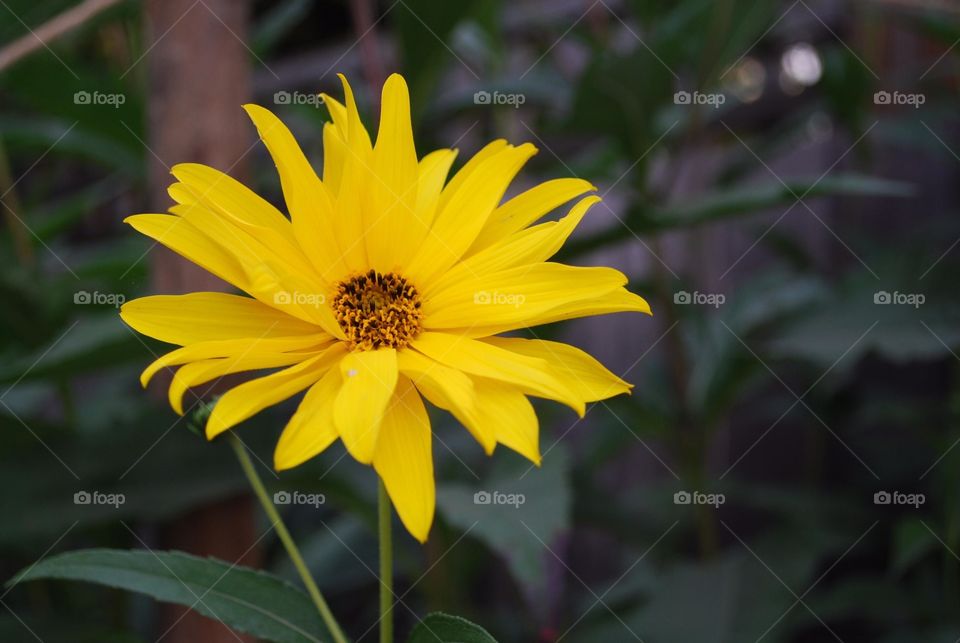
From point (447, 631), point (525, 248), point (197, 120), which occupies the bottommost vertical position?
point (447, 631)

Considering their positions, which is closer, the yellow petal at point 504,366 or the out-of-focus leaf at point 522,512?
the yellow petal at point 504,366

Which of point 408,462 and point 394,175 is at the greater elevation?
point 394,175

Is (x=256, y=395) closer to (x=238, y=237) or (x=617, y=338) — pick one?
(x=238, y=237)

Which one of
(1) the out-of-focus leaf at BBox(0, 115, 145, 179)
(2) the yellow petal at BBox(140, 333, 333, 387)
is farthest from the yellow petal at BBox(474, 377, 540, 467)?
(1) the out-of-focus leaf at BBox(0, 115, 145, 179)

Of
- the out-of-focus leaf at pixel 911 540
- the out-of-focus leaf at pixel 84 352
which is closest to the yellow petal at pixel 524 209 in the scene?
the out-of-focus leaf at pixel 84 352

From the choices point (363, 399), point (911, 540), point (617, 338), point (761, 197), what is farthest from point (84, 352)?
point (617, 338)

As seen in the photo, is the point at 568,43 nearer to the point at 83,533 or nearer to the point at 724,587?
the point at 724,587

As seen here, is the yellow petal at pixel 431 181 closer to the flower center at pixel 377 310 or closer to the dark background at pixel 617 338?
the flower center at pixel 377 310
